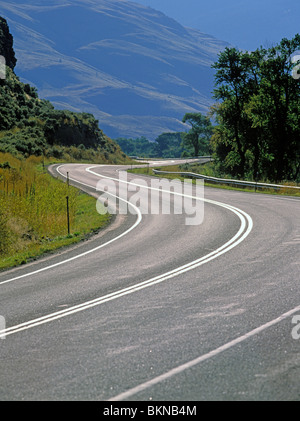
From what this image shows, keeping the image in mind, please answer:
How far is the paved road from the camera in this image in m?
5.55

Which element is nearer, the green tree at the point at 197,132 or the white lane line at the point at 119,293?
the white lane line at the point at 119,293

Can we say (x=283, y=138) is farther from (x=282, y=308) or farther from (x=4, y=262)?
(x=282, y=308)

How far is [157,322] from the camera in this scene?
7.51m
